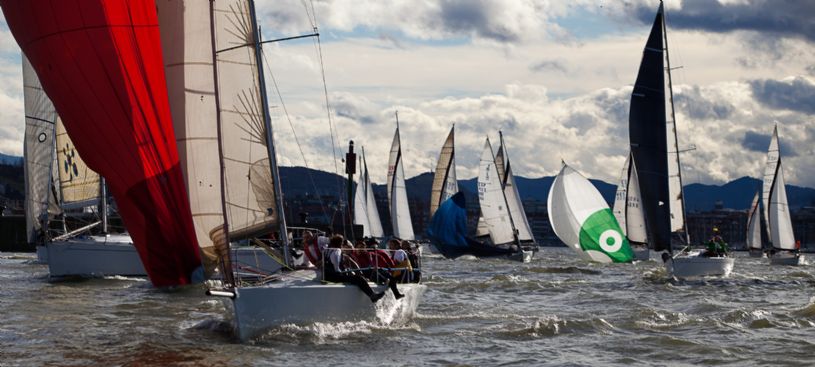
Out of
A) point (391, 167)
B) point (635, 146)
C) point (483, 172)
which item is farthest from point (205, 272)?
point (391, 167)

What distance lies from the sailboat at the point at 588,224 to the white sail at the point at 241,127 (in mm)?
29925

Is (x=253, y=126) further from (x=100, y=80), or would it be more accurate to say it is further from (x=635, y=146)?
(x=635, y=146)

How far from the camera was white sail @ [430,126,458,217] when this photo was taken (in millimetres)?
69750

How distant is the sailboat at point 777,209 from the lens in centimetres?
6325

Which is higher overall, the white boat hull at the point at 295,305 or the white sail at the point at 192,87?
the white sail at the point at 192,87

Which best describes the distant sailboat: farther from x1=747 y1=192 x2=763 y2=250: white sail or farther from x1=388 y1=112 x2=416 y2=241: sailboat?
x1=388 y1=112 x2=416 y2=241: sailboat

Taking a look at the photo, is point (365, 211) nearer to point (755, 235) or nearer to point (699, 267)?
point (755, 235)

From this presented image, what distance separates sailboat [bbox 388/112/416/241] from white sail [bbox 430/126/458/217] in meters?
1.64

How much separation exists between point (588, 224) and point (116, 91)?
32.5 metres

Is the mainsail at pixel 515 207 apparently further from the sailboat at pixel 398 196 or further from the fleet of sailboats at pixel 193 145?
the fleet of sailboats at pixel 193 145

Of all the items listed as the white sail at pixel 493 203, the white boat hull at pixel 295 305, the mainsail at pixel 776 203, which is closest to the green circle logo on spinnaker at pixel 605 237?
the white sail at pixel 493 203

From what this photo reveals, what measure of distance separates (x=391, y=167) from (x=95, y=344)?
5665cm

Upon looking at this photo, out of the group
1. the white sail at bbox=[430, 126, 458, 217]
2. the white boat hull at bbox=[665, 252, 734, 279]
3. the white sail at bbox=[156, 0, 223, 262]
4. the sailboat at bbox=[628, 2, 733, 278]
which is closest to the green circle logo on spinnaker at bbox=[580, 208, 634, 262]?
the sailboat at bbox=[628, 2, 733, 278]

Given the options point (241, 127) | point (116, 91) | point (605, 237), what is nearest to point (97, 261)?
point (241, 127)
